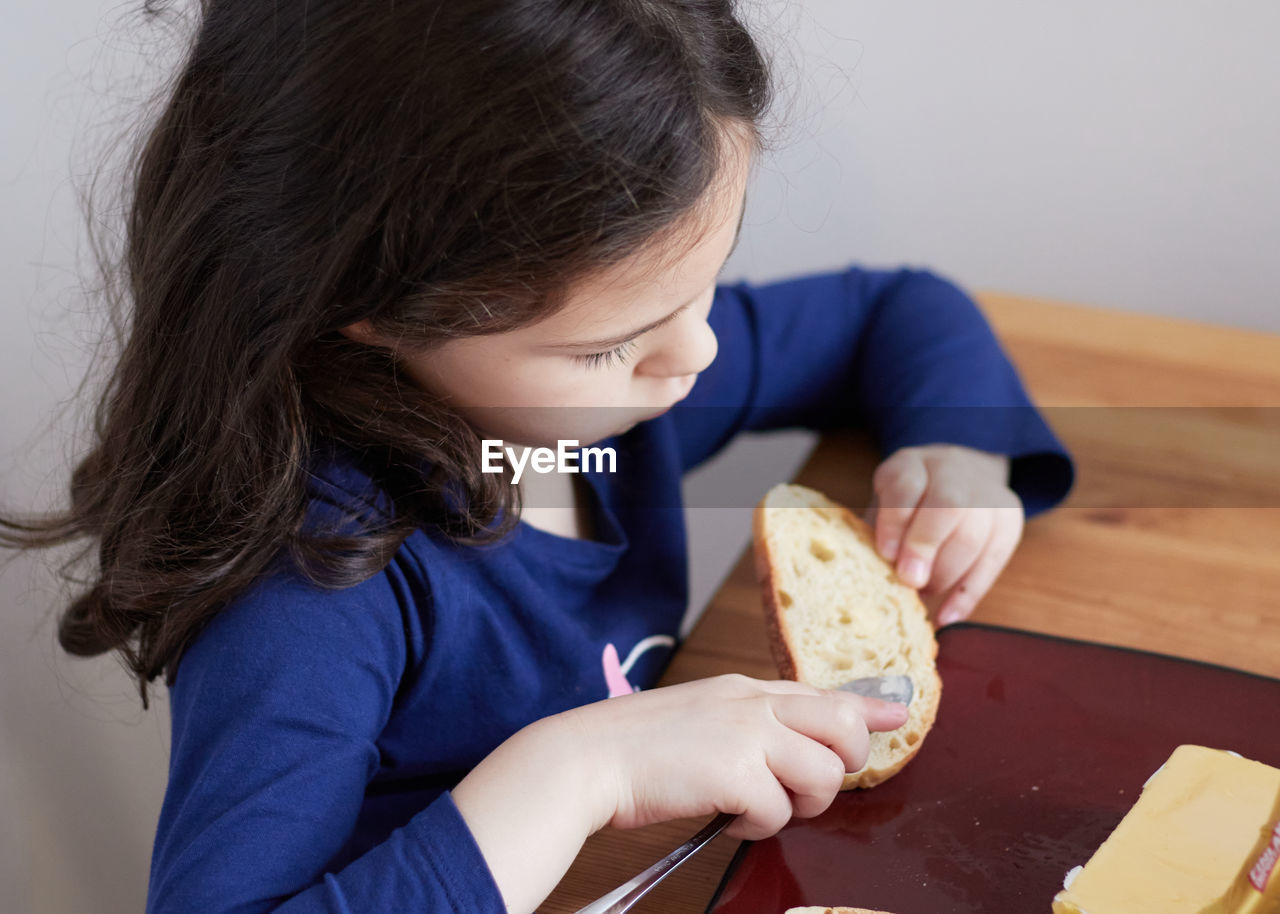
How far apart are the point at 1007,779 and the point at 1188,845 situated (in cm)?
10

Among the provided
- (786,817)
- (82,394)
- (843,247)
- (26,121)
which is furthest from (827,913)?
(843,247)

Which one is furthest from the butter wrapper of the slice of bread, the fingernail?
the fingernail

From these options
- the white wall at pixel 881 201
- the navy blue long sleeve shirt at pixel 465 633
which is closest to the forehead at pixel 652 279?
the navy blue long sleeve shirt at pixel 465 633

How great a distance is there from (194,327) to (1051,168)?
1.03m

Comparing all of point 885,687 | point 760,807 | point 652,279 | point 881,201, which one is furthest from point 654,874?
point 881,201

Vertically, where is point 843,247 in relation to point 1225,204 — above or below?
below

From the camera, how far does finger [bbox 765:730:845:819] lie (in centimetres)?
52

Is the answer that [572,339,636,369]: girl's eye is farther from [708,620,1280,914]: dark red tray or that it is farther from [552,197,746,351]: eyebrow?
[708,620,1280,914]: dark red tray

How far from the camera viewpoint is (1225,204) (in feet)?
3.98

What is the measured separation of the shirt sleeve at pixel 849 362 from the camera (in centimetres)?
86

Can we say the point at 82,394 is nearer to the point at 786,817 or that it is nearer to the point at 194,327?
the point at 194,327

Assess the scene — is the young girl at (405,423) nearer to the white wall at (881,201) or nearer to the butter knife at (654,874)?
the butter knife at (654,874)

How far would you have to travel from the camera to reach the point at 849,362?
3.14 feet

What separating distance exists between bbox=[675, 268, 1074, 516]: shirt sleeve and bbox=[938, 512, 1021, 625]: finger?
0.43 feet
